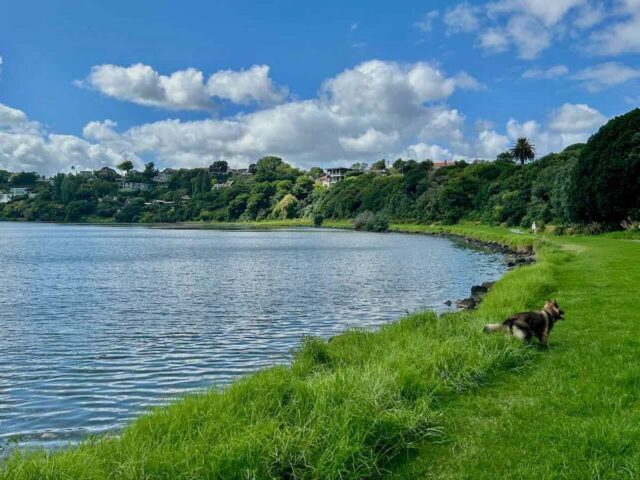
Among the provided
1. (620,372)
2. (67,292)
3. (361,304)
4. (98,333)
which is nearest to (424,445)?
(620,372)

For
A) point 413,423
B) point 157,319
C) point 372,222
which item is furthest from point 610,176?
point 372,222

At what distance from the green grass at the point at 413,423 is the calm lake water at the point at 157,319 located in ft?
17.6

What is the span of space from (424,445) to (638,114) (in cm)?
6170

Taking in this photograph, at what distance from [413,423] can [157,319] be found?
2066 centimetres

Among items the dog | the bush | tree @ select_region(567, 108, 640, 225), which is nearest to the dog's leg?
the dog

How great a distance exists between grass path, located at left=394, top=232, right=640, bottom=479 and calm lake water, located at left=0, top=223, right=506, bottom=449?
8134mm

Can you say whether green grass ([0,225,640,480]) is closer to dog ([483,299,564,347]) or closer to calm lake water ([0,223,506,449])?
dog ([483,299,564,347])

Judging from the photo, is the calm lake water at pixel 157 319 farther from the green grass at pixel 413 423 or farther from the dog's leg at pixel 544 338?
the dog's leg at pixel 544 338

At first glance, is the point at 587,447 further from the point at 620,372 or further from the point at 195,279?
the point at 195,279

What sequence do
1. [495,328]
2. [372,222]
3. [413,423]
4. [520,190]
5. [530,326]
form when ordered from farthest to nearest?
[372,222], [520,190], [495,328], [530,326], [413,423]

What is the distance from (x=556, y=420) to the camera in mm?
8570

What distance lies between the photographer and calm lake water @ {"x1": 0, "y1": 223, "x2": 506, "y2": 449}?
49.3ft

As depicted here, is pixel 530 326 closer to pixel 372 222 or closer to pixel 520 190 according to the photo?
pixel 520 190

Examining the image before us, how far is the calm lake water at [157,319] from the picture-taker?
1503 centimetres
